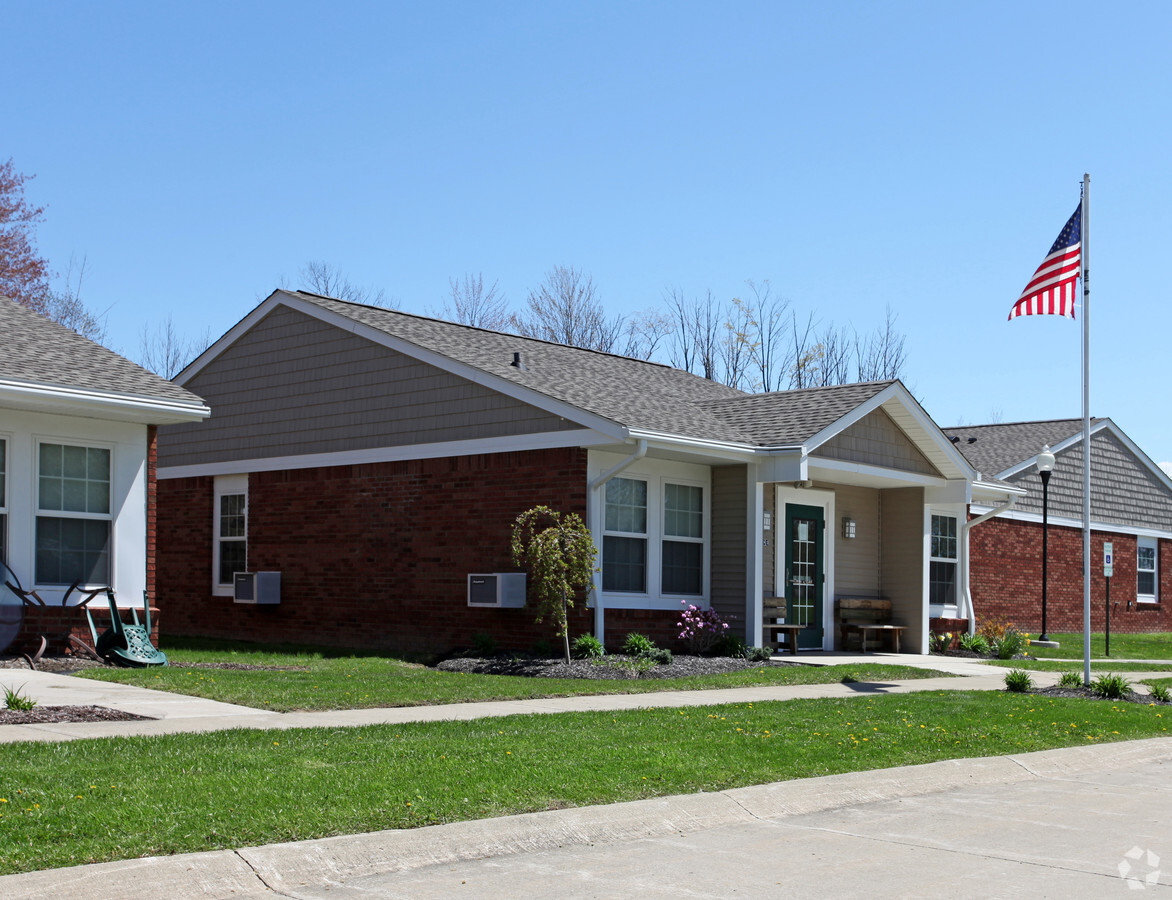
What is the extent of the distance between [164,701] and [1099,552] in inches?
974

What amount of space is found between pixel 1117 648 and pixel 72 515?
19.5m

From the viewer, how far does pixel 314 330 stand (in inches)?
802

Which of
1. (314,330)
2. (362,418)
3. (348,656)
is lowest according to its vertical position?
(348,656)

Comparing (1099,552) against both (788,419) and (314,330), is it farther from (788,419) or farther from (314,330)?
(314,330)

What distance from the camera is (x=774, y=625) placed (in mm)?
18766

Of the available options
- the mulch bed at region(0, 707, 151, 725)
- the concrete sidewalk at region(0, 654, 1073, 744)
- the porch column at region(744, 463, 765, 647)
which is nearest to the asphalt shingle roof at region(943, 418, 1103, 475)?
the porch column at region(744, 463, 765, 647)

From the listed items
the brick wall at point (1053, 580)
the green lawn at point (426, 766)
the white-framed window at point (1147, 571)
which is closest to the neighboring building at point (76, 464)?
the green lawn at point (426, 766)

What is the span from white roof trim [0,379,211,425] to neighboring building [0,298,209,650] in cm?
1

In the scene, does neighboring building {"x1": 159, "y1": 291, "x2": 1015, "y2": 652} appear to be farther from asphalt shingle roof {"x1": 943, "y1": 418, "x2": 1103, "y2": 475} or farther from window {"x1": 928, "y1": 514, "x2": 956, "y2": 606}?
asphalt shingle roof {"x1": 943, "y1": 418, "x2": 1103, "y2": 475}

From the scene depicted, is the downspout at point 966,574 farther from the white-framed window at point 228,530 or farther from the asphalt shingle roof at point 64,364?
the asphalt shingle roof at point 64,364

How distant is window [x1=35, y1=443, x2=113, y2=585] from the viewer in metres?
14.7

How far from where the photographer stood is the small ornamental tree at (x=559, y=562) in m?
15.5

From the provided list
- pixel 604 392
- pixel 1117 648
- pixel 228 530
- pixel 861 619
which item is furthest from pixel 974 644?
pixel 228 530

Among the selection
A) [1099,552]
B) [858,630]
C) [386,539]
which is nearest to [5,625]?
[386,539]
